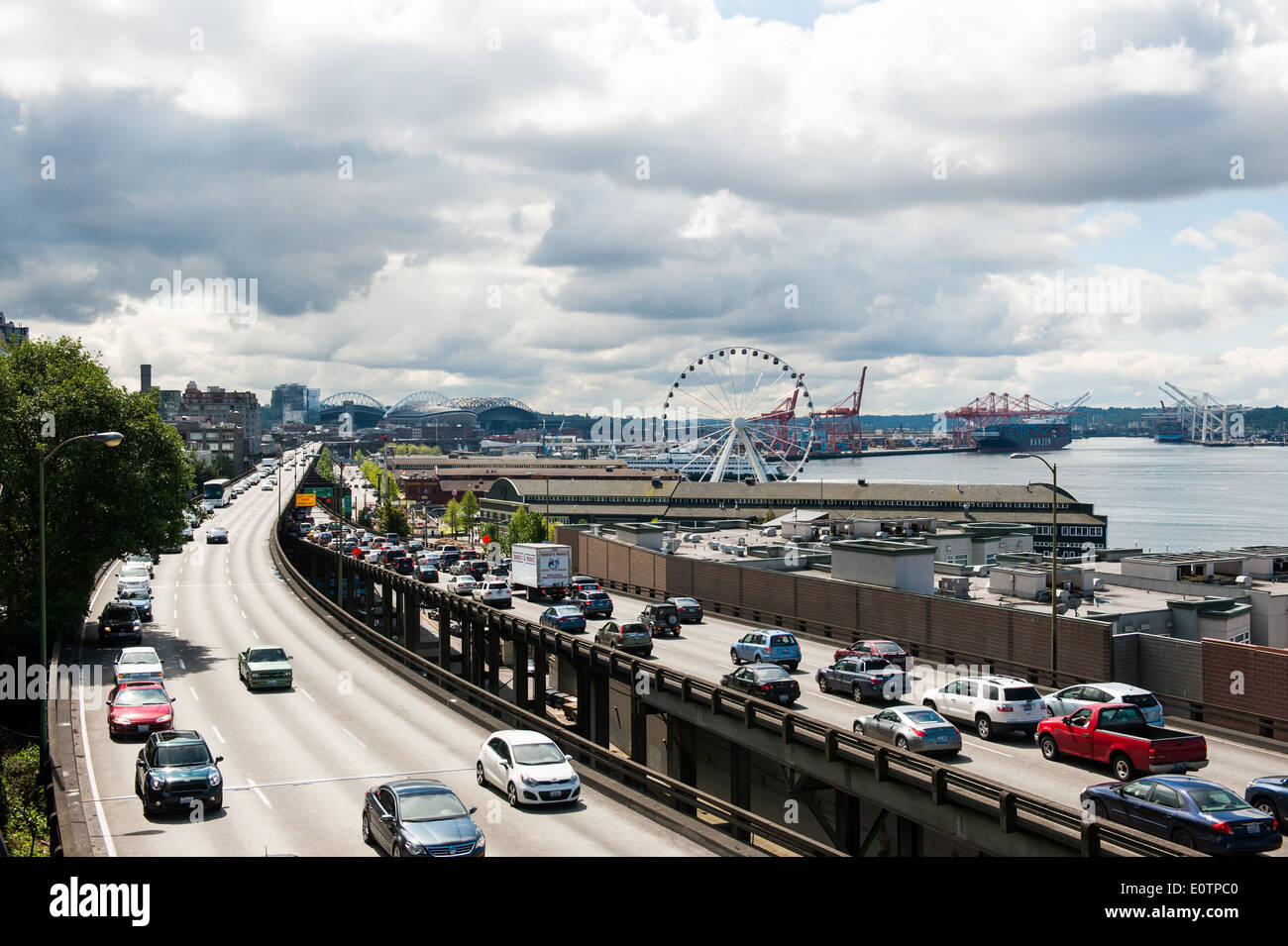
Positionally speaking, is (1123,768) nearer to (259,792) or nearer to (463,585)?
(259,792)

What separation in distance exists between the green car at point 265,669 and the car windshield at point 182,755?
43.9ft

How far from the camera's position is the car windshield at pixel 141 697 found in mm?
30375

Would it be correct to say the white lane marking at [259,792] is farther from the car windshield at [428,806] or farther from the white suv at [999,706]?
the white suv at [999,706]

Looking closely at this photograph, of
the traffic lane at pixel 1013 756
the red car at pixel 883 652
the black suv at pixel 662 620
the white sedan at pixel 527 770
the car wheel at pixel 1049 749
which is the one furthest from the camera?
the black suv at pixel 662 620

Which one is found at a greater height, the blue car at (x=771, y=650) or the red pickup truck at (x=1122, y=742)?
the red pickup truck at (x=1122, y=742)

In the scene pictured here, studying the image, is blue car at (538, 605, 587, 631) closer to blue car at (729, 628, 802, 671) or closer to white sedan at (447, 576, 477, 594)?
blue car at (729, 628, 802, 671)

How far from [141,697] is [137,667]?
529cm

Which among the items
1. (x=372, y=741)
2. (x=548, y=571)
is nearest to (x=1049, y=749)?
(x=372, y=741)

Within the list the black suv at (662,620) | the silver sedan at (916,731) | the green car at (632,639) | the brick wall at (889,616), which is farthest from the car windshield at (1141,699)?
the black suv at (662,620)

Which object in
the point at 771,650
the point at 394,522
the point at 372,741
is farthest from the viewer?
the point at 394,522

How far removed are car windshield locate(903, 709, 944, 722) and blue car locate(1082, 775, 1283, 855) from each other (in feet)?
23.5

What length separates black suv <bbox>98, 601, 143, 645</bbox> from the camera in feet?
151

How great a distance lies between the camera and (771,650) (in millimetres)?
39906

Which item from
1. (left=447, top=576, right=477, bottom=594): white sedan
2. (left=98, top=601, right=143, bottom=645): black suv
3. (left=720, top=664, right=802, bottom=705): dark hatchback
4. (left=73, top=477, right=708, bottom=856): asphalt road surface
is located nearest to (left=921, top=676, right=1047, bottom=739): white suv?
(left=720, top=664, right=802, bottom=705): dark hatchback
